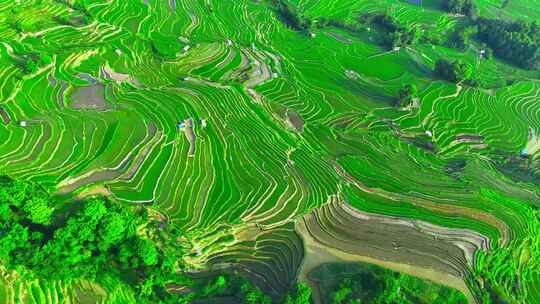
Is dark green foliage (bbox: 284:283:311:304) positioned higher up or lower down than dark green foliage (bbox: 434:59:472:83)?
lower down

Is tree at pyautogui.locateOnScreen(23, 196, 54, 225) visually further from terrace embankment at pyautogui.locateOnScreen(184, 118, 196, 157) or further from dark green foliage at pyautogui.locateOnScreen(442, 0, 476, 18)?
dark green foliage at pyautogui.locateOnScreen(442, 0, 476, 18)

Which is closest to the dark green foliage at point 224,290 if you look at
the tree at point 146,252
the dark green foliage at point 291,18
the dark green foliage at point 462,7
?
the tree at point 146,252

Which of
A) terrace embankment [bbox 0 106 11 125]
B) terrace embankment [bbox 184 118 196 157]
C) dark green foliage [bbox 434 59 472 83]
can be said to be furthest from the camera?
dark green foliage [bbox 434 59 472 83]

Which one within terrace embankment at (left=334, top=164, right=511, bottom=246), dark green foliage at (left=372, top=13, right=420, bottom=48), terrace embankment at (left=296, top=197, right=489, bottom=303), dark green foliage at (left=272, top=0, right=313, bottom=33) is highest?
dark green foliage at (left=372, top=13, right=420, bottom=48)

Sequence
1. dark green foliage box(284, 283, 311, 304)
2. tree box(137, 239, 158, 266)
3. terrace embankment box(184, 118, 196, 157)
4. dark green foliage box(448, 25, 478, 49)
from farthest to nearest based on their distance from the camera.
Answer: dark green foliage box(448, 25, 478, 49) → terrace embankment box(184, 118, 196, 157) → tree box(137, 239, 158, 266) → dark green foliage box(284, 283, 311, 304)

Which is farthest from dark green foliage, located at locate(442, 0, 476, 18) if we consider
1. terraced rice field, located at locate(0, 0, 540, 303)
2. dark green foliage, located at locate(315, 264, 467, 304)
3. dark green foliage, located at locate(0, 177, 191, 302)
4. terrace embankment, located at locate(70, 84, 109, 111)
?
dark green foliage, located at locate(0, 177, 191, 302)

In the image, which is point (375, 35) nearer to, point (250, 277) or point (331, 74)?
point (331, 74)

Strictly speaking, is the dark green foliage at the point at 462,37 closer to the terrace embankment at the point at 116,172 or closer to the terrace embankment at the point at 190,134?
the terrace embankment at the point at 190,134
